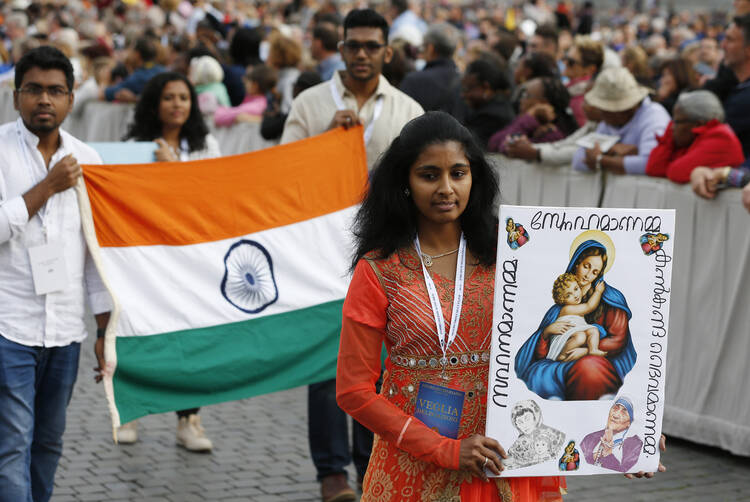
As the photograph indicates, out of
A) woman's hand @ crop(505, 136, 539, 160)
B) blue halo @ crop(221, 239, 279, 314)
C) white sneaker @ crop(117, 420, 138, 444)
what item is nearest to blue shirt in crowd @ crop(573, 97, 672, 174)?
woman's hand @ crop(505, 136, 539, 160)

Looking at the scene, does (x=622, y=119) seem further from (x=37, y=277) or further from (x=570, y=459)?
(x=570, y=459)

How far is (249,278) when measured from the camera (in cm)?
566

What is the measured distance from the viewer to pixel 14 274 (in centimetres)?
431

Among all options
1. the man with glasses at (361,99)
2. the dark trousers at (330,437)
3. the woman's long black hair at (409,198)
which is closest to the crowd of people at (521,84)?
the man with glasses at (361,99)

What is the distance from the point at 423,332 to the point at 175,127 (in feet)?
12.8

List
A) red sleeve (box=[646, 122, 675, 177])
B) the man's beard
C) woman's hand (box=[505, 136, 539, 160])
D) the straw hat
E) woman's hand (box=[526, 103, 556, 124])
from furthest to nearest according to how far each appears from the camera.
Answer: woman's hand (box=[526, 103, 556, 124]), woman's hand (box=[505, 136, 539, 160]), the straw hat, red sleeve (box=[646, 122, 675, 177]), the man's beard

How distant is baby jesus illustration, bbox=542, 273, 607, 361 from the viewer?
2812mm

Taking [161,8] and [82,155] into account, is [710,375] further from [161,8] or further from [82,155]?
[161,8]

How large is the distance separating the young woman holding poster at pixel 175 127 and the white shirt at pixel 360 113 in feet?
2.46

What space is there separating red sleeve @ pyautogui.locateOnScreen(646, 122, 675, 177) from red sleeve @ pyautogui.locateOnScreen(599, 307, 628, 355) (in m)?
4.25

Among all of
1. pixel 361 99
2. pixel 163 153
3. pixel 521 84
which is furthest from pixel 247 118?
pixel 361 99

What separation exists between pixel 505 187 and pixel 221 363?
351cm

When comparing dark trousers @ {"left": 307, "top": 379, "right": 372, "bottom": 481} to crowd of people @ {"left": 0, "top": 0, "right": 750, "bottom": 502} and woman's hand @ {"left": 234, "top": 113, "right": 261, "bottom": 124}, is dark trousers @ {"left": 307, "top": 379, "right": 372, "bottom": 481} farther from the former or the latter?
woman's hand @ {"left": 234, "top": 113, "right": 261, "bottom": 124}

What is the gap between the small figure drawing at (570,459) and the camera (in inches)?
111
